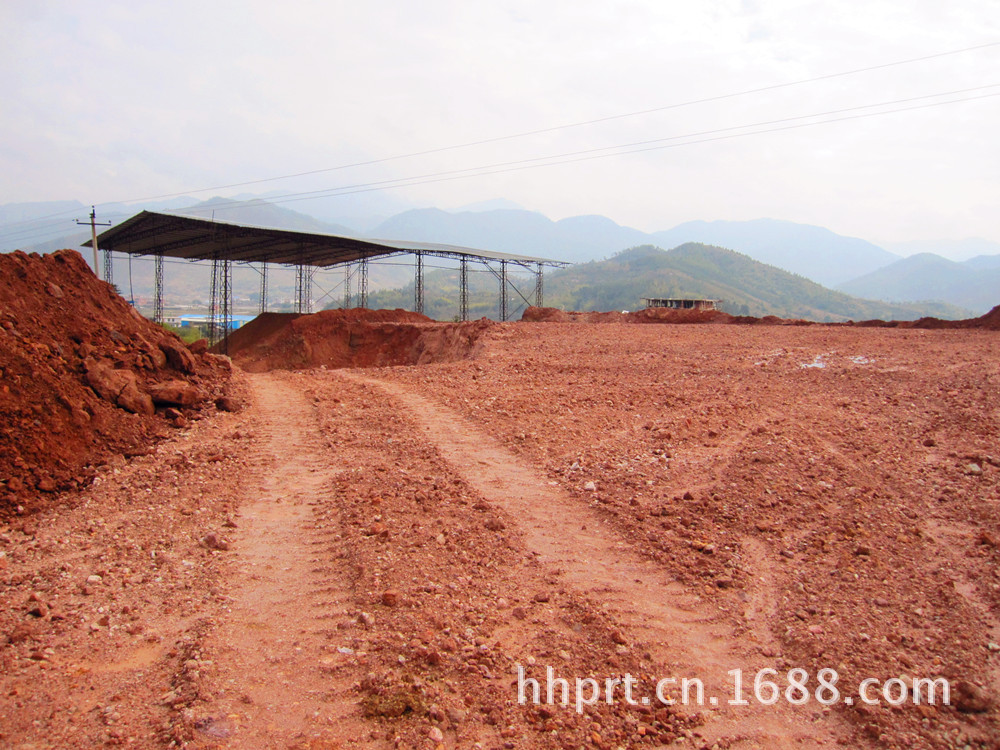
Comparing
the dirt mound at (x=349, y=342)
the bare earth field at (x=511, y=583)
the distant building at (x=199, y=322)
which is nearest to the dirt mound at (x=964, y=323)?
the bare earth field at (x=511, y=583)

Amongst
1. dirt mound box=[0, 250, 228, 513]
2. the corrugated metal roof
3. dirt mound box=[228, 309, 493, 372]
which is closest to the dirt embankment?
dirt mound box=[228, 309, 493, 372]

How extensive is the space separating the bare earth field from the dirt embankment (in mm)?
14542

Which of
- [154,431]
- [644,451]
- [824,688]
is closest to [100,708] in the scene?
[824,688]

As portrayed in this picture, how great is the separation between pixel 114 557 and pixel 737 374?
472 inches

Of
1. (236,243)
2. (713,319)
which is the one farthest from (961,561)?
(236,243)

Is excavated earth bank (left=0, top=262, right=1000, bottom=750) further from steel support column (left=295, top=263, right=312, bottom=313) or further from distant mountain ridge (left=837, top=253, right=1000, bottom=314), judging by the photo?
distant mountain ridge (left=837, top=253, right=1000, bottom=314)

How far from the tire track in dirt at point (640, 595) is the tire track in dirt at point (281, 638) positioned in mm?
1965

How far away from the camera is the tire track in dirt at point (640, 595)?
346cm

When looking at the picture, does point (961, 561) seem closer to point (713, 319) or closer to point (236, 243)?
point (713, 319)

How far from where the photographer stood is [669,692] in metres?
3.66

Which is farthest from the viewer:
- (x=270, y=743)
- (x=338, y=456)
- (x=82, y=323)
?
(x=82, y=323)

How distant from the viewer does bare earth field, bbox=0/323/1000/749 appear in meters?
3.40

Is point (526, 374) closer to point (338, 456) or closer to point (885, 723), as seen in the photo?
point (338, 456)

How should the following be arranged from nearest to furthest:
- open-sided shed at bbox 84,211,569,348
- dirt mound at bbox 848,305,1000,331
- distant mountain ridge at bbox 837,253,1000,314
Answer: dirt mound at bbox 848,305,1000,331
open-sided shed at bbox 84,211,569,348
distant mountain ridge at bbox 837,253,1000,314
